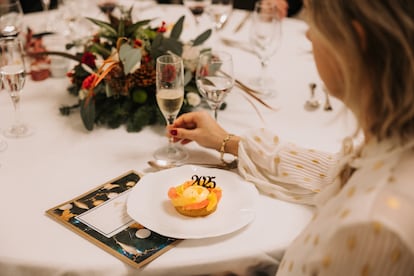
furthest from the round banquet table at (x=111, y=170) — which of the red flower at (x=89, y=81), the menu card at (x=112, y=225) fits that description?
the red flower at (x=89, y=81)

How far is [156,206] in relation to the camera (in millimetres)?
1170

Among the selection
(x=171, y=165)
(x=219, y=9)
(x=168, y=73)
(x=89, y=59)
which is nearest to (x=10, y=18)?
(x=89, y=59)

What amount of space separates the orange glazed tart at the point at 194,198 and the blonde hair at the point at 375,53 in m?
0.43

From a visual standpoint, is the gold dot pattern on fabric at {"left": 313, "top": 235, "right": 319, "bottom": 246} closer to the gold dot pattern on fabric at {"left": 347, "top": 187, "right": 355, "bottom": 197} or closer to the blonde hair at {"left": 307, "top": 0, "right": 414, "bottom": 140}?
the gold dot pattern on fabric at {"left": 347, "top": 187, "right": 355, "bottom": 197}

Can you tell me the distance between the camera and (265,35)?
5.96ft

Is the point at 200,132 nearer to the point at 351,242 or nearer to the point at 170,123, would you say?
the point at 170,123

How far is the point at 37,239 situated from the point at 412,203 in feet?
2.34

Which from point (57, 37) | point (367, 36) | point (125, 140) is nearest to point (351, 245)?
point (367, 36)

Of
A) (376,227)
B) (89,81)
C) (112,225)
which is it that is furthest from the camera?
(89,81)

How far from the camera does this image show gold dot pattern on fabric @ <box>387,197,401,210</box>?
0.73 m

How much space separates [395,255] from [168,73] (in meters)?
0.80

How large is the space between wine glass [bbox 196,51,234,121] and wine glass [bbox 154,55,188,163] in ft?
0.28

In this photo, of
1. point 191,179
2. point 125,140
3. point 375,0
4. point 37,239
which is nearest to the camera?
point 375,0

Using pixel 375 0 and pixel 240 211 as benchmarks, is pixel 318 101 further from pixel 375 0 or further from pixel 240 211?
pixel 375 0
